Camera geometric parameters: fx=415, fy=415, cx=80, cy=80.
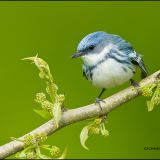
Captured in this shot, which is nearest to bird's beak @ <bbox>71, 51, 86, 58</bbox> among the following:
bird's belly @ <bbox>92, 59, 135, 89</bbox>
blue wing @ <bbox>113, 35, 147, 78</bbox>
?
bird's belly @ <bbox>92, 59, 135, 89</bbox>

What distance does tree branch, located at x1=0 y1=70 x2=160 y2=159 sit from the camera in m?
1.01

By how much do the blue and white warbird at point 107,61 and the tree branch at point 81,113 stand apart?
43cm

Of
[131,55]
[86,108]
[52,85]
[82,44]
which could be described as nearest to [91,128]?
[86,108]

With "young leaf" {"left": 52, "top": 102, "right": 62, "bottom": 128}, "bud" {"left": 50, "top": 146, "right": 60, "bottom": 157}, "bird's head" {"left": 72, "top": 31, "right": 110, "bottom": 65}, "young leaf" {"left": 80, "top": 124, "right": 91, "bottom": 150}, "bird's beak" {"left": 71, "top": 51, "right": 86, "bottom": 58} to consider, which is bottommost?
"bud" {"left": 50, "top": 146, "right": 60, "bottom": 157}

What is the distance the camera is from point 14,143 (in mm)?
1026

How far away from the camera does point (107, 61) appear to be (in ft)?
5.84

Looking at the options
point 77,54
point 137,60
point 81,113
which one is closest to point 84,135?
point 81,113

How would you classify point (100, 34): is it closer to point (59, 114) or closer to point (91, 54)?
point (91, 54)

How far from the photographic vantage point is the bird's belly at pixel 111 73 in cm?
175

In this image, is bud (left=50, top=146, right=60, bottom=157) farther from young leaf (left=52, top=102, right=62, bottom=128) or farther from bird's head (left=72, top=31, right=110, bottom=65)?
bird's head (left=72, top=31, right=110, bottom=65)

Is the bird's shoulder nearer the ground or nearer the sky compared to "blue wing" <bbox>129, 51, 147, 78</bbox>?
nearer the sky

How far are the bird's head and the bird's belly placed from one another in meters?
0.04

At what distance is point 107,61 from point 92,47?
0.10m

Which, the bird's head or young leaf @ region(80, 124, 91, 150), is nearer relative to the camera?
young leaf @ region(80, 124, 91, 150)
